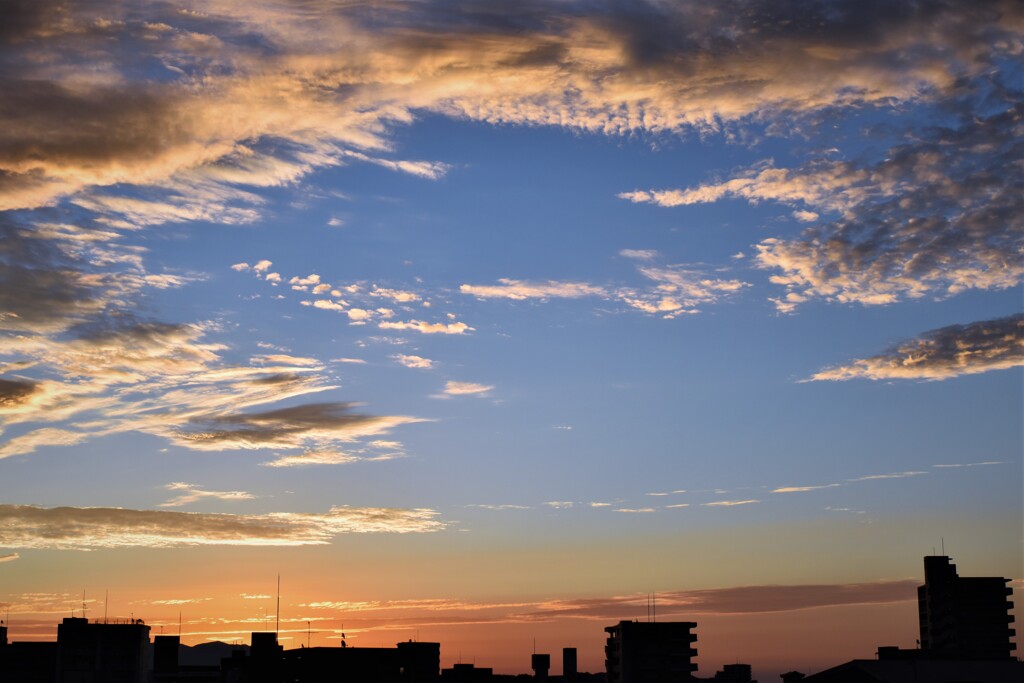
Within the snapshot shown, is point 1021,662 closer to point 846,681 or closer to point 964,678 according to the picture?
point 964,678

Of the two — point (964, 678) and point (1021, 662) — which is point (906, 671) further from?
point (1021, 662)

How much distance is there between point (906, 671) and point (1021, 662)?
22429 millimetres

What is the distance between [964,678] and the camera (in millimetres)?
161000

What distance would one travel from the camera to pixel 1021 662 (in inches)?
6703

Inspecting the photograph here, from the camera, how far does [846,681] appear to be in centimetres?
15738

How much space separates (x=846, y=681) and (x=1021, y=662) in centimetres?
3176

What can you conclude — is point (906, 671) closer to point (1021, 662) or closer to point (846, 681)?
point (846, 681)

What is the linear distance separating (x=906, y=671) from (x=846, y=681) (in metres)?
9.46

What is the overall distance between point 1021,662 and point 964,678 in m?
15.0

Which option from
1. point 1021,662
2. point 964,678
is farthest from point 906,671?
point 1021,662

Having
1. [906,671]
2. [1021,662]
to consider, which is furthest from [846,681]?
[1021,662]

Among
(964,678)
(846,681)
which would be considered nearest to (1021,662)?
(964,678)

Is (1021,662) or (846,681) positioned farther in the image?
(1021,662)
